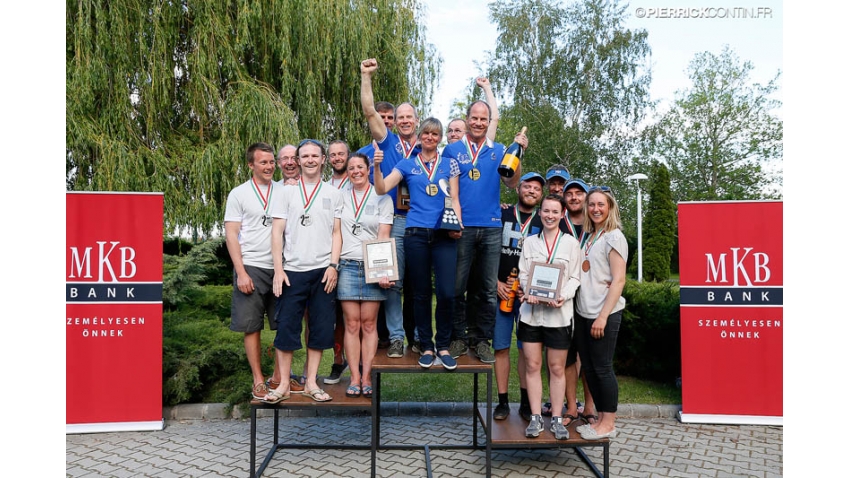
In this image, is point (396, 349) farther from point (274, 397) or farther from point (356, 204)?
point (356, 204)

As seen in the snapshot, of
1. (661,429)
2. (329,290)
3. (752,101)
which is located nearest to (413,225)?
(329,290)

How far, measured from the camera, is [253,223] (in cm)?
488

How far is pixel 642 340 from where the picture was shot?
22.3 feet

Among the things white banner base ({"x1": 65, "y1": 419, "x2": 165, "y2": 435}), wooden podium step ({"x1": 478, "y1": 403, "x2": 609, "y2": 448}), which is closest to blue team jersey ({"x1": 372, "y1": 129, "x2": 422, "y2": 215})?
wooden podium step ({"x1": 478, "y1": 403, "x2": 609, "y2": 448})

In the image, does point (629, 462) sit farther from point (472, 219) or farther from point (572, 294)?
point (472, 219)

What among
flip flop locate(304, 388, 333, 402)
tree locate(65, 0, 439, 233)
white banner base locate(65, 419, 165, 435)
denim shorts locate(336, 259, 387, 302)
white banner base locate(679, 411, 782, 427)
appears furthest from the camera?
tree locate(65, 0, 439, 233)

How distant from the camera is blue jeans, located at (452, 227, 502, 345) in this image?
4.70 meters

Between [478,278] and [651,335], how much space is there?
305 centimetres

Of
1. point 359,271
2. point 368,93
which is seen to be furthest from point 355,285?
point 368,93

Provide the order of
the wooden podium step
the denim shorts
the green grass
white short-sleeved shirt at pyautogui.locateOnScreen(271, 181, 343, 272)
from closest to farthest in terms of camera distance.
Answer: the wooden podium step
white short-sleeved shirt at pyautogui.locateOnScreen(271, 181, 343, 272)
the denim shorts
the green grass

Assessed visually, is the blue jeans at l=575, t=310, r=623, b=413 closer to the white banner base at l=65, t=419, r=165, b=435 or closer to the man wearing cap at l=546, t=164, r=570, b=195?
the man wearing cap at l=546, t=164, r=570, b=195

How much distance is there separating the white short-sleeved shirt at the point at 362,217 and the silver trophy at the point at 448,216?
542 mm

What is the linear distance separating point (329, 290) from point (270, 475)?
61.5 inches

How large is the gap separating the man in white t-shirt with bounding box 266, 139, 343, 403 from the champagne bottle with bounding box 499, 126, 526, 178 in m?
1.45
